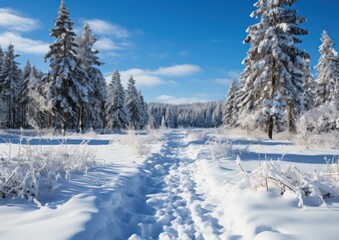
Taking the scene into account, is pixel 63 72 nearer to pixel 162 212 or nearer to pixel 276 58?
pixel 276 58

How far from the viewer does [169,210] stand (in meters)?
4.36

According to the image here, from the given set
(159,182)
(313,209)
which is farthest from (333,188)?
(159,182)

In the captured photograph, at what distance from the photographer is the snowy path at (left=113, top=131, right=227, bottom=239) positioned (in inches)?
139

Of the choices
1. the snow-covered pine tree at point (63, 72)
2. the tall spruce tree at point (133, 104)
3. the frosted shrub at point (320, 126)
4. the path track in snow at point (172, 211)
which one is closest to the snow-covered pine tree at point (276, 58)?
the frosted shrub at point (320, 126)

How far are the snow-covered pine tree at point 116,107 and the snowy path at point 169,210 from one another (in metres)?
35.8

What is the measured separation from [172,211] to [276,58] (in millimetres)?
16094

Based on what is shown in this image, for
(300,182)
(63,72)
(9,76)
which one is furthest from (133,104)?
(300,182)

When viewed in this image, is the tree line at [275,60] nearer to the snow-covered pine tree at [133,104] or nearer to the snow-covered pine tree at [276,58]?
the snow-covered pine tree at [276,58]

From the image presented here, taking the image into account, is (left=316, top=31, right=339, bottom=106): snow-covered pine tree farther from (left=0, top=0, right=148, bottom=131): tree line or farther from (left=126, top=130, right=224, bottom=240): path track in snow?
(left=126, top=130, right=224, bottom=240): path track in snow

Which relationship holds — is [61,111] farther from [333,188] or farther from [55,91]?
[333,188]

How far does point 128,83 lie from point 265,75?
32.0 m

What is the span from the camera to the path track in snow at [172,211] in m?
3.53

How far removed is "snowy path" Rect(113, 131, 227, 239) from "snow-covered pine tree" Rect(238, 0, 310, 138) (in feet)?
43.9

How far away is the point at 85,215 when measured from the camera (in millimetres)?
3543
